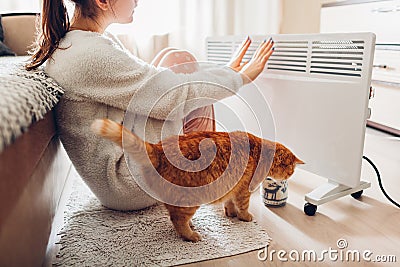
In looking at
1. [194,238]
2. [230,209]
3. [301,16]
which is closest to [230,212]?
[230,209]

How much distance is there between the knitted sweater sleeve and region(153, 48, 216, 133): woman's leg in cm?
14

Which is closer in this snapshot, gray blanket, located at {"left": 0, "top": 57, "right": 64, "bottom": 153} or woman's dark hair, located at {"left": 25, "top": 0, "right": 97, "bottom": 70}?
gray blanket, located at {"left": 0, "top": 57, "right": 64, "bottom": 153}

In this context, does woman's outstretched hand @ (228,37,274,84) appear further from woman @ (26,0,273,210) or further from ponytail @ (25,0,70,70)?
ponytail @ (25,0,70,70)

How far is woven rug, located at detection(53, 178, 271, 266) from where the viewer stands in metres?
0.83

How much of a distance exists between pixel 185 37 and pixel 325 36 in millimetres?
1394

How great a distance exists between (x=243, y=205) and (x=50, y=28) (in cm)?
64

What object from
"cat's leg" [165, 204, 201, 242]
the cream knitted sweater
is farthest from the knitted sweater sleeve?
"cat's leg" [165, 204, 201, 242]

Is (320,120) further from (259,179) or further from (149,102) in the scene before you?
(149,102)

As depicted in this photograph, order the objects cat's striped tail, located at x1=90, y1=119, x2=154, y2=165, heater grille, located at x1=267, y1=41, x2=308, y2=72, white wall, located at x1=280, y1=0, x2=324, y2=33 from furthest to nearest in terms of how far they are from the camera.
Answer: white wall, located at x1=280, y1=0, x2=324, y2=33
heater grille, located at x1=267, y1=41, x2=308, y2=72
cat's striped tail, located at x1=90, y1=119, x2=154, y2=165

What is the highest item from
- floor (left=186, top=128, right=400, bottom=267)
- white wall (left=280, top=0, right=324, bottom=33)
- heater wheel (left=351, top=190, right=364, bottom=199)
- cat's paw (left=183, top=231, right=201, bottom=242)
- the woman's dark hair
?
white wall (left=280, top=0, right=324, bottom=33)

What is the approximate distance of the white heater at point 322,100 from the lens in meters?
0.96

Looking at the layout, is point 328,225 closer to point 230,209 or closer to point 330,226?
point 330,226

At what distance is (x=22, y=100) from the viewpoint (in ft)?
1.80

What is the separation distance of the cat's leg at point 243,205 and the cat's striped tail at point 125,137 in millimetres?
278
